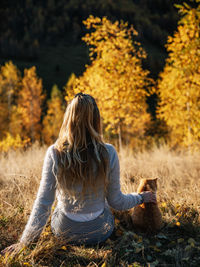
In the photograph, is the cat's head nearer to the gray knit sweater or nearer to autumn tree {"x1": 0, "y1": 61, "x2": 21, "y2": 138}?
the gray knit sweater

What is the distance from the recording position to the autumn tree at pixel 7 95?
21500mm

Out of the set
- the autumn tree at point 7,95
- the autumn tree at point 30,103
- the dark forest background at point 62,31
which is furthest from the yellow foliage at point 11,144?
the dark forest background at point 62,31

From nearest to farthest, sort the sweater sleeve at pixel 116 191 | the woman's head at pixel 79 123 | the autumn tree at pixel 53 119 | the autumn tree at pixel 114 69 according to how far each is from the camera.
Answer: the woman's head at pixel 79 123 → the sweater sleeve at pixel 116 191 → the autumn tree at pixel 114 69 → the autumn tree at pixel 53 119

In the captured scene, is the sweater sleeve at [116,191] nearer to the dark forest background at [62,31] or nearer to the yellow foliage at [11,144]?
the yellow foliage at [11,144]

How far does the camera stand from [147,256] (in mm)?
1894

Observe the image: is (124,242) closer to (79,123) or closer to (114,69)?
(79,123)

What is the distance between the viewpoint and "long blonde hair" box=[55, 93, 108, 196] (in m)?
1.77

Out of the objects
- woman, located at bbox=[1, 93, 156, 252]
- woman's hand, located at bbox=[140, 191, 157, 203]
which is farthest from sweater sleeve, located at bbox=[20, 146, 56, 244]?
woman's hand, located at bbox=[140, 191, 157, 203]

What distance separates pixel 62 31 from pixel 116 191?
362ft

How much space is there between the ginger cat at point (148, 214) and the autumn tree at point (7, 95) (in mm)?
21111

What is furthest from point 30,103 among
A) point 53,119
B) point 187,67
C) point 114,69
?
point 187,67

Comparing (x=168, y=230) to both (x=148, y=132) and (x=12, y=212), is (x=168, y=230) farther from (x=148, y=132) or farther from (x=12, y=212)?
(x=148, y=132)

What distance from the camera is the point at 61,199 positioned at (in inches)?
76.4

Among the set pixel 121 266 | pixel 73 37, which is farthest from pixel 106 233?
pixel 73 37
